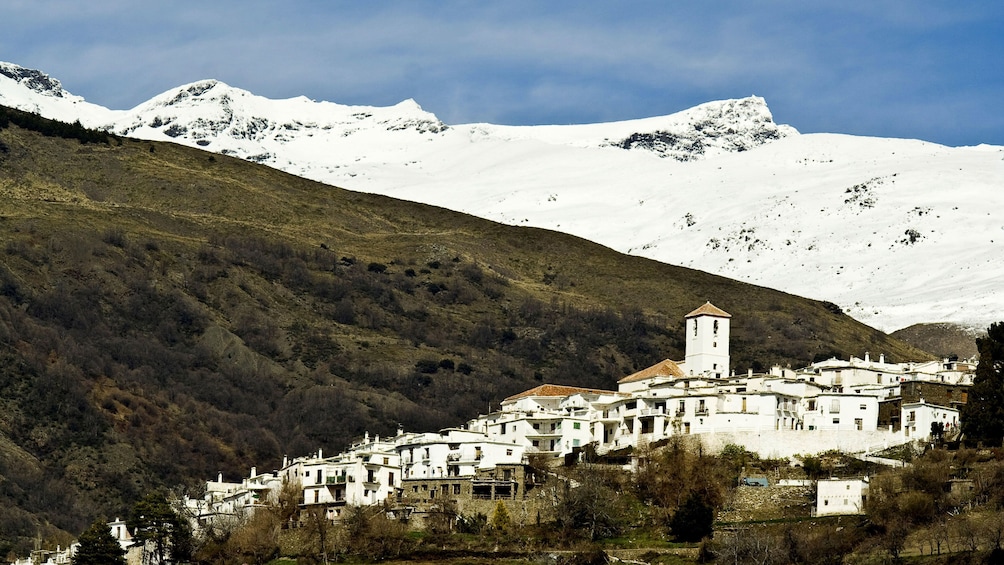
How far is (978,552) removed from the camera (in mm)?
70250

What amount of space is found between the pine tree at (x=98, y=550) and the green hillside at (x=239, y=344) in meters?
22.8

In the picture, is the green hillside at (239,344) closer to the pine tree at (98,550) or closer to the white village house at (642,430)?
the pine tree at (98,550)

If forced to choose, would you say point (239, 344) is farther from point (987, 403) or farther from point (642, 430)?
point (987, 403)

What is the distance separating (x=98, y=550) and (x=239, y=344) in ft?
254

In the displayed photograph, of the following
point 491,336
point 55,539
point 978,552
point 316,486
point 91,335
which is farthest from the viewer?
point 491,336

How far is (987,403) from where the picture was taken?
84.2 m

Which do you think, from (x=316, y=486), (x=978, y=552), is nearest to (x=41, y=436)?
(x=316, y=486)

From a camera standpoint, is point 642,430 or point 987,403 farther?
point 642,430

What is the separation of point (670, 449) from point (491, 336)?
9276 centimetres

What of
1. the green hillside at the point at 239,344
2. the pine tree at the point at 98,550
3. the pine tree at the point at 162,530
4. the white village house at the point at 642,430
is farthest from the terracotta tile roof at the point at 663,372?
the green hillside at the point at 239,344

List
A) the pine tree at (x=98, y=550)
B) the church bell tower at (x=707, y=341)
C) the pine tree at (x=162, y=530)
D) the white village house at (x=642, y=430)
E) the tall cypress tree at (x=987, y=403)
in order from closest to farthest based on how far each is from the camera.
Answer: the tall cypress tree at (x=987, y=403), the white village house at (x=642, y=430), the pine tree at (x=98, y=550), the pine tree at (x=162, y=530), the church bell tower at (x=707, y=341)

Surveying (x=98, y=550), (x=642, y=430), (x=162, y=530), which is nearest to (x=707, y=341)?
(x=642, y=430)

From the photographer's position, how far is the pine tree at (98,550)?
288ft

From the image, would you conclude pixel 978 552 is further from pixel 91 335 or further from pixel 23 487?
pixel 91 335
